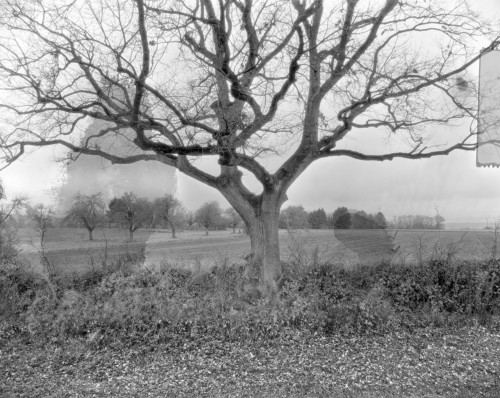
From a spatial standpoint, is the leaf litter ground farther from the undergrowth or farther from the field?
the field

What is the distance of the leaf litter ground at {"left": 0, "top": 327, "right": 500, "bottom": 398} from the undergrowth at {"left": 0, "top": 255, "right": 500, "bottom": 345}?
32 centimetres

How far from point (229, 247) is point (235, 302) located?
A: 2686mm

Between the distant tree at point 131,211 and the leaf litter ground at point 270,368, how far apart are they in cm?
400

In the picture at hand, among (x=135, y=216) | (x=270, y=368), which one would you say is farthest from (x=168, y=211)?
(x=270, y=368)

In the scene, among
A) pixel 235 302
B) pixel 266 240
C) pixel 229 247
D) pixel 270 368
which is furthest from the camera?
pixel 229 247

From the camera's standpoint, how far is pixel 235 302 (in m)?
7.02

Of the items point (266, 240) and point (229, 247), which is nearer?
point (266, 240)

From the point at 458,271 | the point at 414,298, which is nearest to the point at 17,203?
the point at 414,298

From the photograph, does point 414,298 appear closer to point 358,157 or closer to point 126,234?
point 358,157

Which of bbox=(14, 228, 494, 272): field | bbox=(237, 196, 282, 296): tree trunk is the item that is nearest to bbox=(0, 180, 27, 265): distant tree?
bbox=(14, 228, 494, 272): field

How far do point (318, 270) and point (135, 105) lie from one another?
16.8 feet

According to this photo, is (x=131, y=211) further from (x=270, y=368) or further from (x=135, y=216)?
(x=270, y=368)

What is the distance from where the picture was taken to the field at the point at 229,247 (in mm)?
8992

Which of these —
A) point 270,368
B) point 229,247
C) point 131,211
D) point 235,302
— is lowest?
point 270,368
